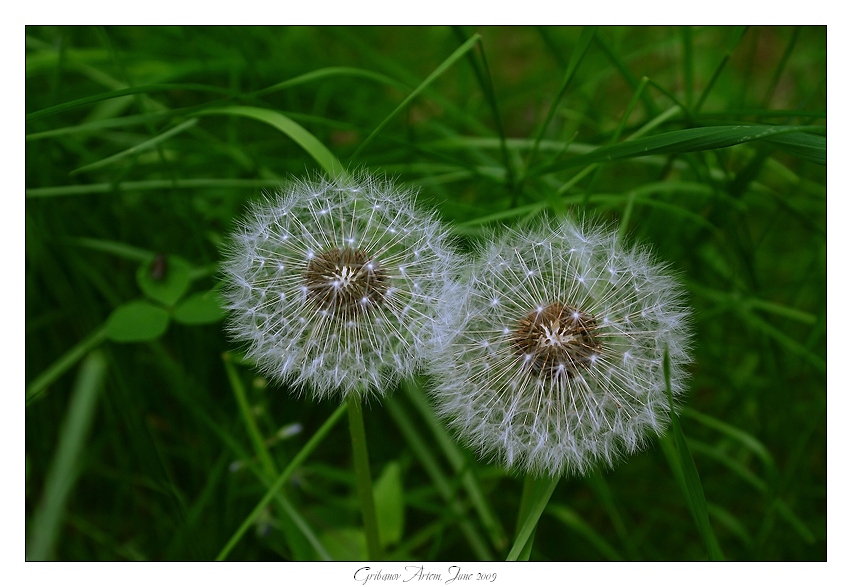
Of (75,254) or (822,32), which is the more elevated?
(822,32)

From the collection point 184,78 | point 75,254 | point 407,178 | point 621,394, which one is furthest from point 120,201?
point 621,394

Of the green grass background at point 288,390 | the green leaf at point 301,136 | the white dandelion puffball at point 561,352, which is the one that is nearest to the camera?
the white dandelion puffball at point 561,352

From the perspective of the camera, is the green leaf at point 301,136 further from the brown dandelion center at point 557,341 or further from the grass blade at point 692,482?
the grass blade at point 692,482

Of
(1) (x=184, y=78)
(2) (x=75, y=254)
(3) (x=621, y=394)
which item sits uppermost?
(1) (x=184, y=78)

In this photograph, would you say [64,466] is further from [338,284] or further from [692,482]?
[692,482]

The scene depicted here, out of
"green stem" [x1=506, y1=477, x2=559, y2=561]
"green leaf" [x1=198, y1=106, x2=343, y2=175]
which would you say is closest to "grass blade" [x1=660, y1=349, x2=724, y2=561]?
"green stem" [x1=506, y1=477, x2=559, y2=561]

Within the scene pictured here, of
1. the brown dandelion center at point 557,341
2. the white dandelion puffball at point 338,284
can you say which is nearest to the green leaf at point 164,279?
the white dandelion puffball at point 338,284

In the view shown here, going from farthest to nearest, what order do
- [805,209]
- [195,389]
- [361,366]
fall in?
[805,209] < [195,389] < [361,366]
